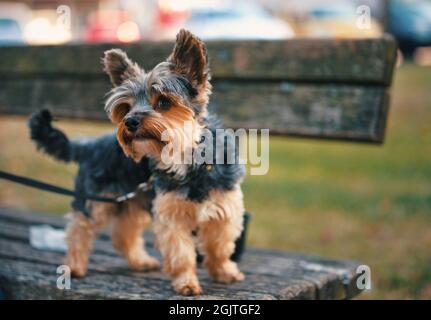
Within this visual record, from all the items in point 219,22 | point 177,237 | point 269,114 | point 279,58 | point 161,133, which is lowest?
point 177,237

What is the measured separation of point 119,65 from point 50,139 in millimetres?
765

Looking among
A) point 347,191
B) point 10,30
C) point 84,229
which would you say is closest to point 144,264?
point 84,229

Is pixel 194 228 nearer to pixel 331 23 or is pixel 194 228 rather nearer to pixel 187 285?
pixel 187 285

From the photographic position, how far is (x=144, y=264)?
366cm

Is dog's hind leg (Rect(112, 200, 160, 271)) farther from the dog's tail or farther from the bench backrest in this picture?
the bench backrest

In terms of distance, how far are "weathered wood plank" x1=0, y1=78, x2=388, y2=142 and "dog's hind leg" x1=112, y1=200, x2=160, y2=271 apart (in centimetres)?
83

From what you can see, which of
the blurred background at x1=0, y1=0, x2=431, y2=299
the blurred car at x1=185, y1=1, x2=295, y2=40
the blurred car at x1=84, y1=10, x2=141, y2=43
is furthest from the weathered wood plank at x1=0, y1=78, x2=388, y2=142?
the blurred car at x1=84, y1=10, x2=141, y2=43

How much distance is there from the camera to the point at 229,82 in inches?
164

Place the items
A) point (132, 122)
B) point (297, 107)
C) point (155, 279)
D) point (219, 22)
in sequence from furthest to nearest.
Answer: point (219, 22) → point (297, 107) → point (155, 279) → point (132, 122)

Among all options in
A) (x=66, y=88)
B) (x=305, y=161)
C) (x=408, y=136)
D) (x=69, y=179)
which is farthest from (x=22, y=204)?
(x=408, y=136)

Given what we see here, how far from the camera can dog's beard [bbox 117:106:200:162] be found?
9.72 ft

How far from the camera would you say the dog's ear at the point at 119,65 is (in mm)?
3146
